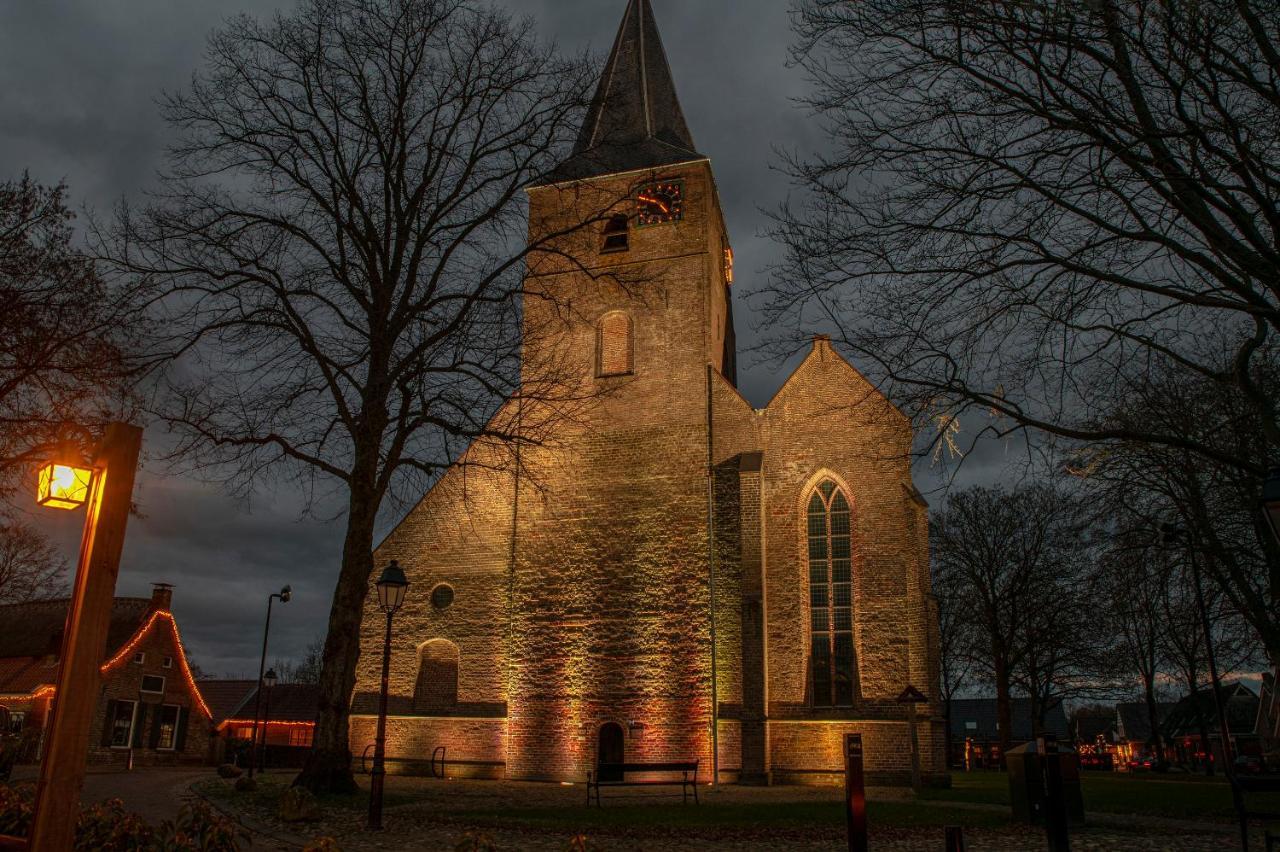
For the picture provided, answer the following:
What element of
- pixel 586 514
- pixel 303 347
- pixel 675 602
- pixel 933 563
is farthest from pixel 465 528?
pixel 933 563

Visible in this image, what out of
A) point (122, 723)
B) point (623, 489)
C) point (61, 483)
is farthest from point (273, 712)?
point (61, 483)

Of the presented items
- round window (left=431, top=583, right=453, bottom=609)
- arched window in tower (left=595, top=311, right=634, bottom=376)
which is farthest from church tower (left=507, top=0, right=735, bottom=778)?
round window (left=431, top=583, right=453, bottom=609)

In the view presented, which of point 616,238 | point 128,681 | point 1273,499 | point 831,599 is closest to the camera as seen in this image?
point 1273,499

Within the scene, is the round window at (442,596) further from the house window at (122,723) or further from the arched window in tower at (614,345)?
the house window at (122,723)

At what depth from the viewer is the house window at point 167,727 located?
3288 cm

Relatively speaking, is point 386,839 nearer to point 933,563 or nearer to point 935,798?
point 935,798

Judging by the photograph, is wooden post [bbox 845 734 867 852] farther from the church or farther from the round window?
the round window

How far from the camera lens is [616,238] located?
2603 cm

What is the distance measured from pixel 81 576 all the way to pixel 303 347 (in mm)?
11645

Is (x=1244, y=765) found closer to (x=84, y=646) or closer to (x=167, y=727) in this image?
(x=84, y=646)

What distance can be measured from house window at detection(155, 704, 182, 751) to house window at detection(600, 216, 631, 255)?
76.3 ft

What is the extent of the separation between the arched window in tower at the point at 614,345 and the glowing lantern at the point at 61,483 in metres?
18.9

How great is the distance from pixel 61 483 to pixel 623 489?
17.9m

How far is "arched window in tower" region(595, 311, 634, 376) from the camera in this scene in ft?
81.7
